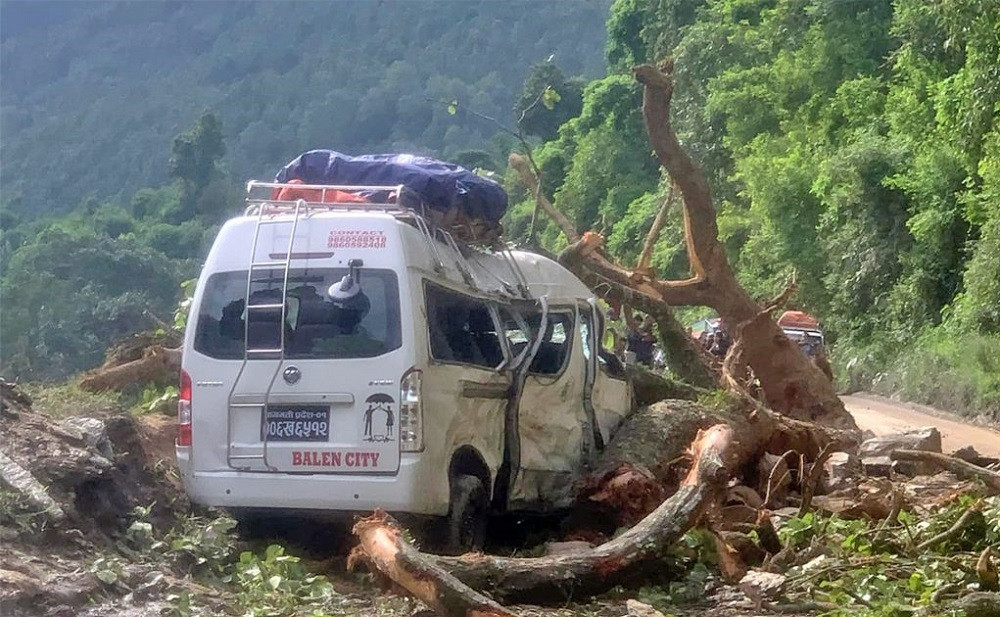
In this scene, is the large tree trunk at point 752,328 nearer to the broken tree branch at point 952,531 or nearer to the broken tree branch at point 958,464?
the broken tree branch at point 958,464

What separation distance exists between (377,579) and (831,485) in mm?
4815

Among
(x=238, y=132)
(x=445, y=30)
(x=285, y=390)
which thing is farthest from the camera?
(x=445, y=30)

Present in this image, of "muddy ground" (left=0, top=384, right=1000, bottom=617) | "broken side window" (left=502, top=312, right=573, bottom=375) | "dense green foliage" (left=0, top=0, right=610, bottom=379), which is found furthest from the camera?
"dense green foliage" (left=0, top=0, right=610, bottom=379)

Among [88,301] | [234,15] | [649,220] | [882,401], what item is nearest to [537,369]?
[882,401]

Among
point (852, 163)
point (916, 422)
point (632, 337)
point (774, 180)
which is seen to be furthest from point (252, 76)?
point (632, 337)

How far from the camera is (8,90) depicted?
99.3 m

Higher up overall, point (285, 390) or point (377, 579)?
point (285, 390)

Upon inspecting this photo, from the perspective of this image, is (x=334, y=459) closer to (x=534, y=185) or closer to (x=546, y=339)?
(x=546, y=339)

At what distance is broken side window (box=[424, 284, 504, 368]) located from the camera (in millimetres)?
7203

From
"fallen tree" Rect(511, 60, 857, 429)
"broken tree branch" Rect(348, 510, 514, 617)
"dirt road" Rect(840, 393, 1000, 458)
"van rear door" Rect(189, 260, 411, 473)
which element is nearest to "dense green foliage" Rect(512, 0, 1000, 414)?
"dirt road" Rect(840, 393, 1000, 458)

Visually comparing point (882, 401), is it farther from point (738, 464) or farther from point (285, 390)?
point (285, 390)

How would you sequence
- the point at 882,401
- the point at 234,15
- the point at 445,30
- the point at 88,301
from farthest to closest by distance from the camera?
1. the point at 234,15
2. the point at 445,30
3. the point at 88,301
4. the point at 882,401

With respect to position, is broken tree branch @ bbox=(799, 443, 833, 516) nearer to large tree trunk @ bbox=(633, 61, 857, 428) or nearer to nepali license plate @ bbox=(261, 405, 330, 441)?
nepali license plate @ bbox=(261, 405, 330, 441)

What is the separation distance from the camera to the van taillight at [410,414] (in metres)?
6.73
